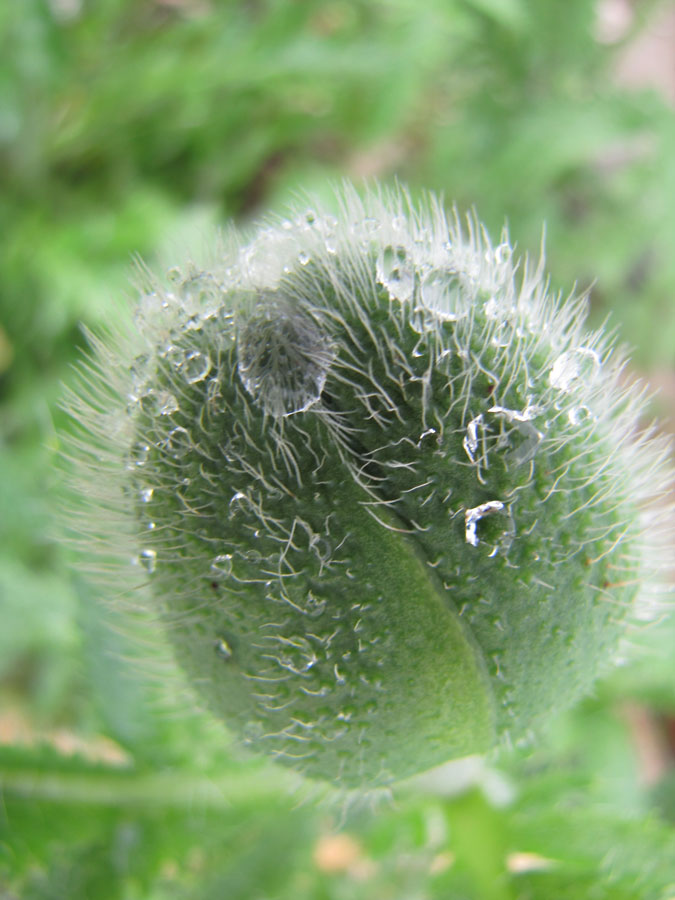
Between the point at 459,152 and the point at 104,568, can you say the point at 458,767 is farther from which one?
the point at 459,152

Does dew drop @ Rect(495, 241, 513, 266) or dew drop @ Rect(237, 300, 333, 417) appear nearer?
dew drop @ Rect(237, 300, 333, 417)

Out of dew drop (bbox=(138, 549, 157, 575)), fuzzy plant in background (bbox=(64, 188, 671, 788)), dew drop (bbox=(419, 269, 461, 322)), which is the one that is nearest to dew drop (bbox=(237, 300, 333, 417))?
fuzzy plant in background (bbox=(64, 188, 671, 788))

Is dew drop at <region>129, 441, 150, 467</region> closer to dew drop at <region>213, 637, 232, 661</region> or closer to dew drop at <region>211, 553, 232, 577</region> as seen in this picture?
dew drop at <region>211, 553, 232, 577</region>

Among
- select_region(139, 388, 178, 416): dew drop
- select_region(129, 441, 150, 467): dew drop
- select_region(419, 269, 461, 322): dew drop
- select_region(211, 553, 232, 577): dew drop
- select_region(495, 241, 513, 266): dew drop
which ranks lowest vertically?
select_region(211, 553, 232, 577): dew drop

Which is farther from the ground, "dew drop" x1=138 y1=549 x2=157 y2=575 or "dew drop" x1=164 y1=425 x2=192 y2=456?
"dew drop" x1=164 y1=425 x2=192 y2=456

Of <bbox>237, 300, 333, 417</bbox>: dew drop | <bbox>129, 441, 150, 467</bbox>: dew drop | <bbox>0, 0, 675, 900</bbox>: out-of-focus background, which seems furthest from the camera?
<bbox>0, 0, 675, 900</bbox>: out-of-focus background

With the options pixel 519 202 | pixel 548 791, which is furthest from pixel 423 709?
pixel 519 202
